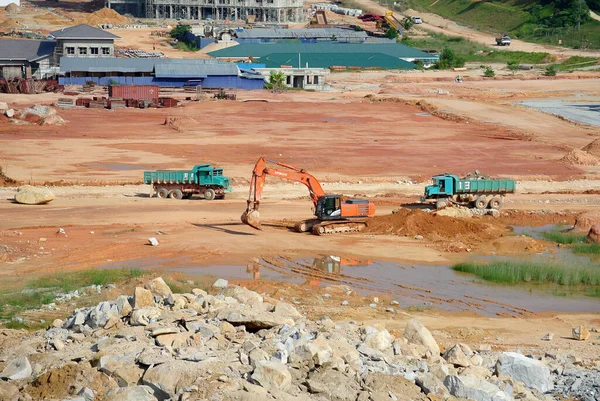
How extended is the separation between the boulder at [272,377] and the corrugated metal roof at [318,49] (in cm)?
10276

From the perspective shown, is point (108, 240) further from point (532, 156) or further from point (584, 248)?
point (532, 156)

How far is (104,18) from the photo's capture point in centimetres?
14200

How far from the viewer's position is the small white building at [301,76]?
102625mm

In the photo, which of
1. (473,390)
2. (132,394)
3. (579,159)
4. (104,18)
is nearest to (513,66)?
(104,18)

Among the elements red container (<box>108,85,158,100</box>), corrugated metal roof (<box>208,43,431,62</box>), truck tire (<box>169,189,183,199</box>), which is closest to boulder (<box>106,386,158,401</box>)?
truck tire (<box>169,189,183,199</box>)

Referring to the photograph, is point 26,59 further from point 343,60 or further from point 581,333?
point 581,333

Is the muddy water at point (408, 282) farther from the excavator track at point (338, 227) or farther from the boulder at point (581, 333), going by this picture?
the excavator track at point (338, 227)

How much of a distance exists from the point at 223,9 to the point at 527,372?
5234 inches

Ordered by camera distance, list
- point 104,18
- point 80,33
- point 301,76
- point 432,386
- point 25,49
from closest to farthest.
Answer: point 432,386, point 25,49, point 80,33, point 301,76, point 104,18

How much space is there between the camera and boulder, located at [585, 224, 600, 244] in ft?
130

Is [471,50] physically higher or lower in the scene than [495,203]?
higher

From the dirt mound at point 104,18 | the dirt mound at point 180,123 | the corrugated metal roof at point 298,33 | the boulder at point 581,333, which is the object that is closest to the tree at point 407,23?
the corrugated metal roof at point 298,33

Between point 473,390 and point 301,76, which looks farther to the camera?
point 301,76

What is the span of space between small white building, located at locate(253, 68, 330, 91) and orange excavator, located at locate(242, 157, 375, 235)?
2472 inches
